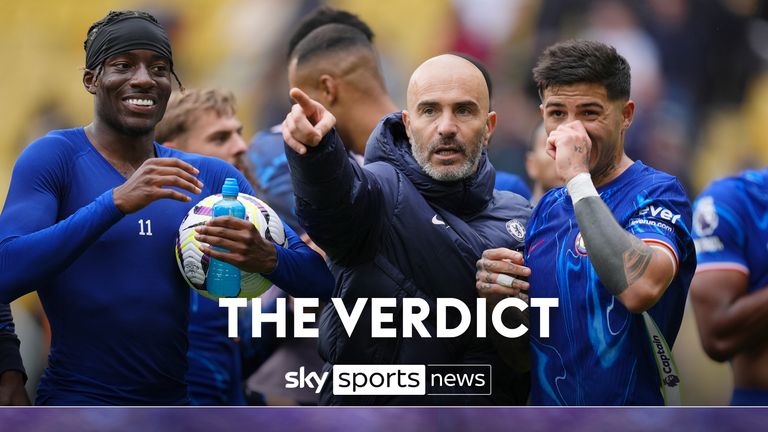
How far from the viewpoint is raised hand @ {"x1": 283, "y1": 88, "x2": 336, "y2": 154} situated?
7.57 feet

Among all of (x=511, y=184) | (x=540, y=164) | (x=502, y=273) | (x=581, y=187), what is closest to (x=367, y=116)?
(x=511, y=184)

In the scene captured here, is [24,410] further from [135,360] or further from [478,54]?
[478,54]

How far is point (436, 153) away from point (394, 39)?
109cm

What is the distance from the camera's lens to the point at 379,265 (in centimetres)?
253

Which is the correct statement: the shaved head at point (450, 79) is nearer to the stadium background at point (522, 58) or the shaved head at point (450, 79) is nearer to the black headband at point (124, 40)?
the black headband at point (124, 40)

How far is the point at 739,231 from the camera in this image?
9.62 ft

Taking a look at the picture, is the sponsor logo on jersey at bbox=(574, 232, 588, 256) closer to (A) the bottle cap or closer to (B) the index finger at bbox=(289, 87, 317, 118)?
(B) the index finger at bbox=(289, 87, 317, 118)

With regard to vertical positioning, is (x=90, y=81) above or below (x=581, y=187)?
above

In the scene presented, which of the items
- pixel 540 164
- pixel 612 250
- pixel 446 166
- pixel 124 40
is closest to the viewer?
pixel 612 250

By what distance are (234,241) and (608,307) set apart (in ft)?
2.56

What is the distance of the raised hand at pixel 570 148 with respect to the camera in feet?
7.77

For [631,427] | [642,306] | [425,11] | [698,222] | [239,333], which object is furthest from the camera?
[239,333]

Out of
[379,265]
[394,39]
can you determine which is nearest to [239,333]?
[394,39]

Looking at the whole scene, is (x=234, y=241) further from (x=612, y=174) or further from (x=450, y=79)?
(x=612, y=174)
